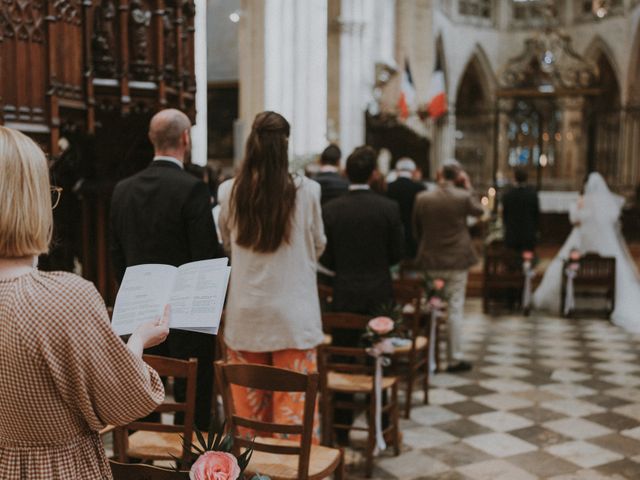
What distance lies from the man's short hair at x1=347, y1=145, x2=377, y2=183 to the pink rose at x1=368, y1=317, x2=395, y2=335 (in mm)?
909

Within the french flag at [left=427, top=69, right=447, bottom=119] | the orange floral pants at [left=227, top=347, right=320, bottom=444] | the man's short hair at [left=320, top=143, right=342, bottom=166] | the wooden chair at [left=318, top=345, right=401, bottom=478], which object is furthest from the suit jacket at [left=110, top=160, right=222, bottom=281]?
the french flag at [left=427, top=69, right=447, bottom=119]

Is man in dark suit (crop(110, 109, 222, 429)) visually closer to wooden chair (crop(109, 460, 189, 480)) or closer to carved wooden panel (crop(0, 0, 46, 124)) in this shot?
carved wooden panel (crop(0, 0, 46, 124))

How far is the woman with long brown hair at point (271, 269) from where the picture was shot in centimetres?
350

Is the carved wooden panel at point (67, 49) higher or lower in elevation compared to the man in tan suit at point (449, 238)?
higher

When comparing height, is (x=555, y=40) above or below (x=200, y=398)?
above

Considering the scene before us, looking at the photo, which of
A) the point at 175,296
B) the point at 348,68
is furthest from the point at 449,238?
the point at 348,68

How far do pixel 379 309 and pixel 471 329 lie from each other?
4.46 metres

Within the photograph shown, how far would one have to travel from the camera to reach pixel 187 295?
2018 millimetres

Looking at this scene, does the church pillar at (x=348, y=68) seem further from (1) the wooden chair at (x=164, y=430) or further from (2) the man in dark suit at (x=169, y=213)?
(1) the wooden chair at (x=164, y=430)

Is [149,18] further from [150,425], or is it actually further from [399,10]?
[399,10]

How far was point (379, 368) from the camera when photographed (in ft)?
13.9

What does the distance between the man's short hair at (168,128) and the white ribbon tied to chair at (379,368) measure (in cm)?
153

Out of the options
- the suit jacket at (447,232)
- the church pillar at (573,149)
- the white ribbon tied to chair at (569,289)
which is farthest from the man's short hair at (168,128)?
the church pillar at (573,149)

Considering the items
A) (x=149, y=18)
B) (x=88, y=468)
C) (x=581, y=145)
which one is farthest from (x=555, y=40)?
(x=88, y=468)
